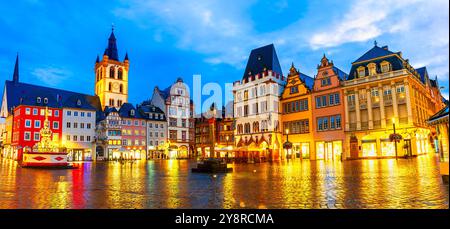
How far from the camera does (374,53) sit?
45375mm

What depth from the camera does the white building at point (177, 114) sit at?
8106 centimetres

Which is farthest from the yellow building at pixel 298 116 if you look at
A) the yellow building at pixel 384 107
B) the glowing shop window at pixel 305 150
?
the yellow building at pixel 384 107

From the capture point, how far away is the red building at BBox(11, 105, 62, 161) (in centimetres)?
6375

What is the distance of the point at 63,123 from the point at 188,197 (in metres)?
65.8

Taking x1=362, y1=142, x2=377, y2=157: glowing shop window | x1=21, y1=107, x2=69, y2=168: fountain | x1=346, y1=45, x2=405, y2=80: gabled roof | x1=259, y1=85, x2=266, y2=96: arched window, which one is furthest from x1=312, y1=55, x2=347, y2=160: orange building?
x1=21, y1=107, x2=69, y2=168: fountain

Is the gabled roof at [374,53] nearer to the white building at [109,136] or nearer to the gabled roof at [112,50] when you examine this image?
the white building at [109,136]

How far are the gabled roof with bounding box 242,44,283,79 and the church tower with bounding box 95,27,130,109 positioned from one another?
48.2m

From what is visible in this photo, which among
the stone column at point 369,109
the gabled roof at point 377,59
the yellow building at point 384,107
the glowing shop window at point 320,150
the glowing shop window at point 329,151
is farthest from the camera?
the glowing shop window at point 320,150

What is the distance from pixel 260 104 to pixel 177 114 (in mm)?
32379

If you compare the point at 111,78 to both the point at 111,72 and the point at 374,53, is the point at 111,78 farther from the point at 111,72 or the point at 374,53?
the point at 374,53

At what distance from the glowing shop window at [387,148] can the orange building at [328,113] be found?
16.8 ft

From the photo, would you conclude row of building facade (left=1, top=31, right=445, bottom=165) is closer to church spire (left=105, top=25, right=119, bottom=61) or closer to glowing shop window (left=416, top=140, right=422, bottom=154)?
glowing shop window (left=416, top=140, right=422, bottom=154)

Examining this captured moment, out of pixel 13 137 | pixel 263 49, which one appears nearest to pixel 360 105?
pixel 263 49
